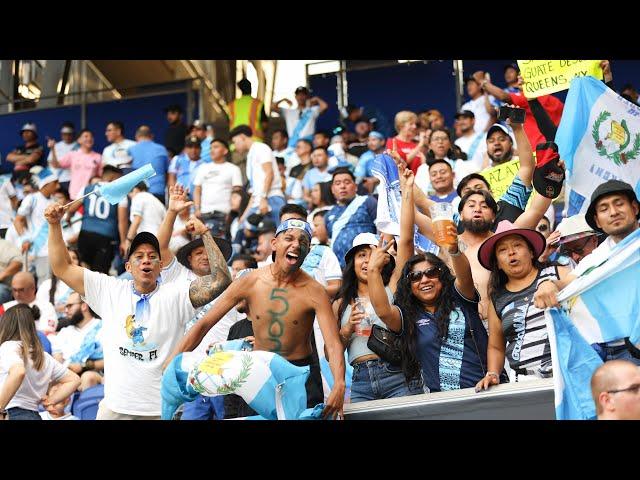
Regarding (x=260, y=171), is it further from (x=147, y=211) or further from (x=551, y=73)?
(x=551, y=73)

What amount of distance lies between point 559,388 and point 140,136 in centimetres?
1000

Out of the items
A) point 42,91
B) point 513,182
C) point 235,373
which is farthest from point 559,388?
point 42,91

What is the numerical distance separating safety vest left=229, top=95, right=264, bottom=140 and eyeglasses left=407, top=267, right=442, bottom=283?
8.23 meters

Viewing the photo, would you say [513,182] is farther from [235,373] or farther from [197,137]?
[197,137]

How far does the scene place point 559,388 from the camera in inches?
226

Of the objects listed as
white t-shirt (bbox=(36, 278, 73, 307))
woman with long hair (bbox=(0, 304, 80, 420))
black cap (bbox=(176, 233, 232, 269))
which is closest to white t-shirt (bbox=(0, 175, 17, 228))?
white t-shirt (bbox=(36, 278, 73, 307))

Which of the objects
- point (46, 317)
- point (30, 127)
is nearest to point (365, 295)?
point (46, 317)

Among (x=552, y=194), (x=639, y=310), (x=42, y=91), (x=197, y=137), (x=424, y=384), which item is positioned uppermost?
(x=42, y=91)

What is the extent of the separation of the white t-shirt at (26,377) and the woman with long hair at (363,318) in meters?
2.25

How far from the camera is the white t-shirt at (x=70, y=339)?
33.5 ft

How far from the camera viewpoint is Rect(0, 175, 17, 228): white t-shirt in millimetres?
15180

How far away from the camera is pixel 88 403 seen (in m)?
9.06

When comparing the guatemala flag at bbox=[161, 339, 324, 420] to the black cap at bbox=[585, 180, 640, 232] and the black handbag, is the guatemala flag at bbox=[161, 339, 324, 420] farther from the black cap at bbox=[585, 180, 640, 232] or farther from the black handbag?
the black cap at bbox=[585, 180, 640, 232]

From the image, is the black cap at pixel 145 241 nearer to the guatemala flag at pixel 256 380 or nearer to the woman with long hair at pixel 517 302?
the guatemala flag at pixel 256 380
